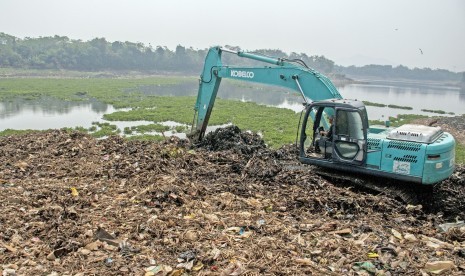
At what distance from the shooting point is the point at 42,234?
5.88 m

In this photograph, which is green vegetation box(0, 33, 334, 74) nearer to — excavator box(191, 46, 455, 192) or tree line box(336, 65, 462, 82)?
tree line box(336, 65, 462, 82)

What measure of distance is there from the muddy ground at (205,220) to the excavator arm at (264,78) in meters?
1.88

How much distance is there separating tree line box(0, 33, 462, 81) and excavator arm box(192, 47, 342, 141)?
212ft

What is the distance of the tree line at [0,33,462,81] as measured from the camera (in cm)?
8575

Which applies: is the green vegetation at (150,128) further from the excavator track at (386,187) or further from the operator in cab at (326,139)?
the excavator track at (386,187)

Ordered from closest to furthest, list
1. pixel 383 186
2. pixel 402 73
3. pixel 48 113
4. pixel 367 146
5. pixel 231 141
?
pixel 367 146 < pixel 383 186 < pixel 231 141 < pixel 48 113 < pixel 402 73

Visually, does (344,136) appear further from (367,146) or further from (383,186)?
(383,186)

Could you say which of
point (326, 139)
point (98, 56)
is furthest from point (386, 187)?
point (98, 56)

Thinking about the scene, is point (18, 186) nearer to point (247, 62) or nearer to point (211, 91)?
point (211, 91)

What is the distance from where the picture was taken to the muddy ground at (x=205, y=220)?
16.6 feet

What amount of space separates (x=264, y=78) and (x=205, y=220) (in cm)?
559

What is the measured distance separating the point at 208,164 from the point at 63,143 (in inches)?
184

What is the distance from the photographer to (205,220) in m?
6.50

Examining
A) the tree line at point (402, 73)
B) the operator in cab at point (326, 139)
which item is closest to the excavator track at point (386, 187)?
the operator in cab at point (326, 139)
